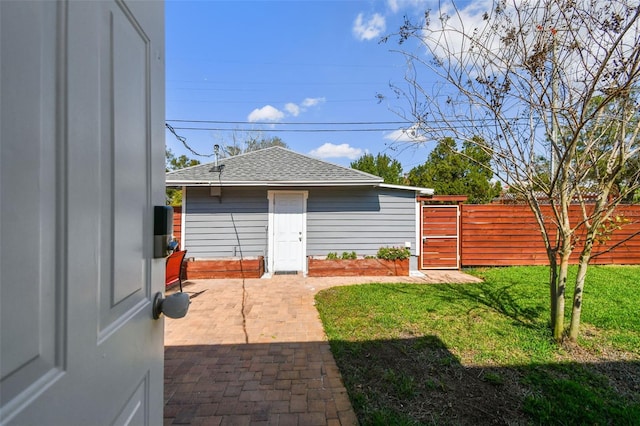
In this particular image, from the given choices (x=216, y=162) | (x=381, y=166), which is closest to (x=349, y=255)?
(x=216, y=162)

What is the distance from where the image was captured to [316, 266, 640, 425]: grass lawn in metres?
2.18

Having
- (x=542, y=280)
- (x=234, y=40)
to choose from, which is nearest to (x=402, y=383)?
(x=542, y=280)

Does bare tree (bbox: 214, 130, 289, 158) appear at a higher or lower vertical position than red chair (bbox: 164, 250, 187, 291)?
higher

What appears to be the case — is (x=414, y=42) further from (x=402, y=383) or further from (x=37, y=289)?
(x=37, y=289)

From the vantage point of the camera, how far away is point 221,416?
2203 millimetres

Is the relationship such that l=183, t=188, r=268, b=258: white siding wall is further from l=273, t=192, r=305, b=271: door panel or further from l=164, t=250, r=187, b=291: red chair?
l=164, t=250, r=187, b=291: red chair

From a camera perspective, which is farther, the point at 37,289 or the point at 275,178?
the point at 275,178

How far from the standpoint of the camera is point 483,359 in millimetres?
2906

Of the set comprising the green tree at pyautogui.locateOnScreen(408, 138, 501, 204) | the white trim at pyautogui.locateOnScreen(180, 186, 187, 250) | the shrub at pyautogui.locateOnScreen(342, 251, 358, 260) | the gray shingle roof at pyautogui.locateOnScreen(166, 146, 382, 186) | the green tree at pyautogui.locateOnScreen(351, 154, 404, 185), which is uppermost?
the green tree at pyautogui.locateOnScreen(351, 154, 404, 185)

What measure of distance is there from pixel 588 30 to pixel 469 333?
10.8ft

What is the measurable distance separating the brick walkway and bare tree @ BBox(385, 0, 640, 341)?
8.92ft

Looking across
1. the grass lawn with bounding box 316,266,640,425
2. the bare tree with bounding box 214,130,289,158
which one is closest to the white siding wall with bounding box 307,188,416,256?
the grass lawn with bounding box 316,266,640,425

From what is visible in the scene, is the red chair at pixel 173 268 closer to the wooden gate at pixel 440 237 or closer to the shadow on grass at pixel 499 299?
the shadow on grass at pixel 499 299

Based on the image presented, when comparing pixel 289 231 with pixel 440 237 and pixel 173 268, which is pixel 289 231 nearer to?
pixel 173 268
